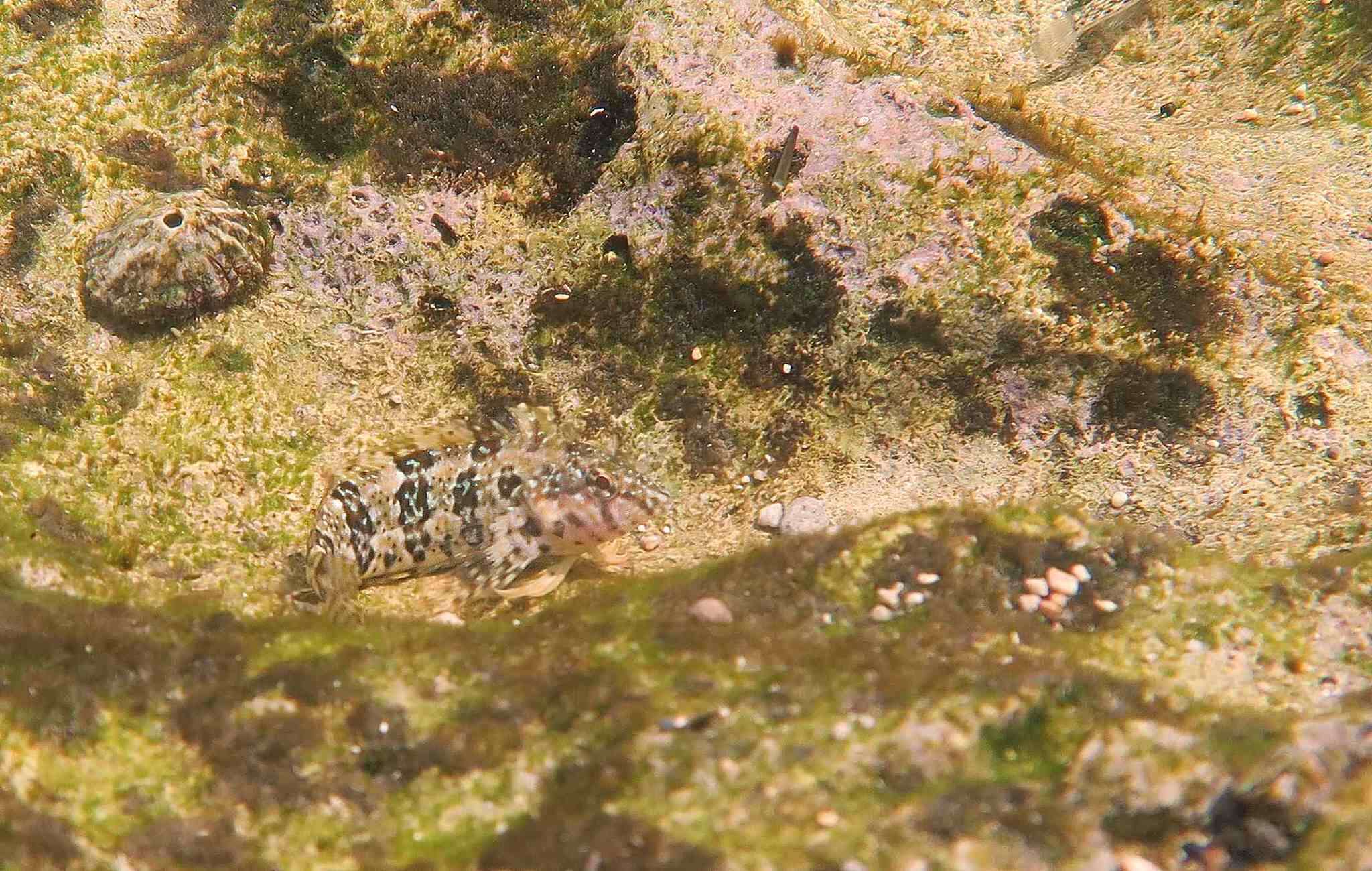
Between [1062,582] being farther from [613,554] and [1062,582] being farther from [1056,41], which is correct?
[1056,41]

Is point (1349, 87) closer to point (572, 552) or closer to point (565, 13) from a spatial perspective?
point (565, 13)

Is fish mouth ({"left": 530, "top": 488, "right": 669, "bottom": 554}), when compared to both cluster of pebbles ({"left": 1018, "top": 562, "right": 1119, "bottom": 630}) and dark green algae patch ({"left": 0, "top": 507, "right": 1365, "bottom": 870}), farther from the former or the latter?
cluster of pebbles ({"left": 1018, "top": 562, "right": 1119, "bottom": 630})

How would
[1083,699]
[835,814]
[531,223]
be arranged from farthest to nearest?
[531,223] < [1083,699] < [835,814]

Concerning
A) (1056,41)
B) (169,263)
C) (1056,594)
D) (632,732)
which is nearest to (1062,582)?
(1056,594)

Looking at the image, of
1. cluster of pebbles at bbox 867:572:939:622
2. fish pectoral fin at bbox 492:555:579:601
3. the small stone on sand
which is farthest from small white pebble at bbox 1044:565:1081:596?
fish pectoral fin at bbox 492:555:579:601

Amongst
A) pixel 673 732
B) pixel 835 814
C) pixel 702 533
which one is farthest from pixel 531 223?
pixel 835 814

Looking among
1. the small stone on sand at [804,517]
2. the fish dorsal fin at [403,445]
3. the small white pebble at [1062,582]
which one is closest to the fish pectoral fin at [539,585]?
the fish dorsal fin at [403,445]
